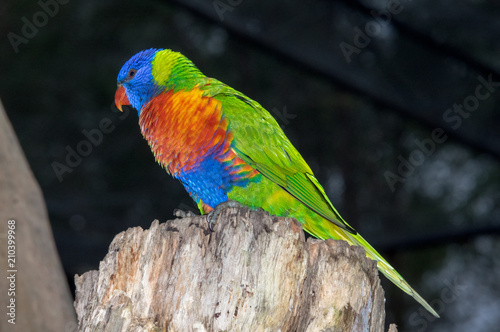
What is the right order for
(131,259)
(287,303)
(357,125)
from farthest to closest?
(357,125), (131,259), (287,303)

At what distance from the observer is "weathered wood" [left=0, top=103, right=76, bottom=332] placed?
290 cm

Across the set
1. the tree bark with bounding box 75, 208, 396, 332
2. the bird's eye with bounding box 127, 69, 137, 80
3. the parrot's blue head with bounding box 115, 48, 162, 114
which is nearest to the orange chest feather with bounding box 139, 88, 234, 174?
the parrot's blue head with bounding box 115, 48, 162, 114

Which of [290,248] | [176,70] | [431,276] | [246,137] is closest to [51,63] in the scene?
[176,70]

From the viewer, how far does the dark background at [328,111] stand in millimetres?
3797

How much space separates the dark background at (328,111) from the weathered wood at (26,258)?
1.56m

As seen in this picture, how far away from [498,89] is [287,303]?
134 inches

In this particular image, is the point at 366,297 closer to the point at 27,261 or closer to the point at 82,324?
the point at 82,324

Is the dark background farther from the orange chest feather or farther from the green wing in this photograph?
the orange chest feather

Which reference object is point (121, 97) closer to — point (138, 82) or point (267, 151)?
point (138, 82)

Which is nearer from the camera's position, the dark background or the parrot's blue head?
the parrot's blue head

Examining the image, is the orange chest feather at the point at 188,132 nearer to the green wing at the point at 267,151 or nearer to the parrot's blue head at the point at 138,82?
the green wing at the point at 267,151

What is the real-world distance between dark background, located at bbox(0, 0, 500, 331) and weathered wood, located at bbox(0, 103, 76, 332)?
1.56 meters

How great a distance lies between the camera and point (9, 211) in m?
3.03

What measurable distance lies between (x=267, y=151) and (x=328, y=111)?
10.1 ft
